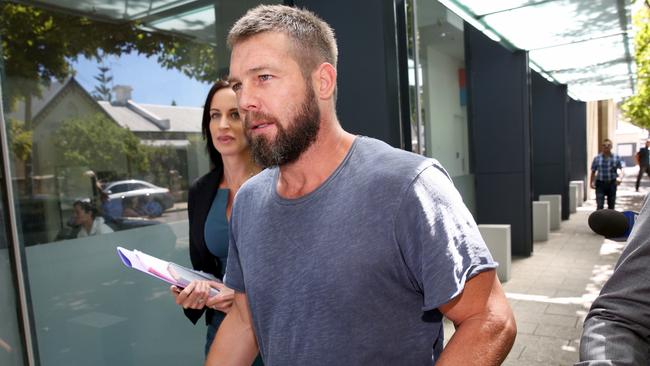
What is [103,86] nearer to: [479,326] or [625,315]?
[479,326]

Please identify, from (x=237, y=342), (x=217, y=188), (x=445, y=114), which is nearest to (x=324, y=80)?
(x=237, y=342)

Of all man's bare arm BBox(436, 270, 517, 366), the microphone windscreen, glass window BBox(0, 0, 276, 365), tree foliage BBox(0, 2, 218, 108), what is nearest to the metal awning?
glass window BBox(0, 0, 276, 365)

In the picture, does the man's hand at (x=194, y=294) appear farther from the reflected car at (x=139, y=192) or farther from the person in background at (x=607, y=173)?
the person in background at (x=607, y=173)

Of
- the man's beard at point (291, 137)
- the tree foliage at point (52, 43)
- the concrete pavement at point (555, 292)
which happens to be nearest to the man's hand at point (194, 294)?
the man's beard at point (291, 137)

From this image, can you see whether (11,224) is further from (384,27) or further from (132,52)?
(384,27)

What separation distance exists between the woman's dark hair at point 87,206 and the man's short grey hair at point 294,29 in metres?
2.16

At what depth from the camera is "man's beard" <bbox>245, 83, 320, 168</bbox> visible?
1.47 meters

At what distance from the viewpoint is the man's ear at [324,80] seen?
4.98 ft

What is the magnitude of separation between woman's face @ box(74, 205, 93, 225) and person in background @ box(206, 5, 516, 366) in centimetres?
201

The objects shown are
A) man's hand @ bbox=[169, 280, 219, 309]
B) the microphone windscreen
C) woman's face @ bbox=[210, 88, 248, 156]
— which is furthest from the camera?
woman's face @ bbox=[210, 88, 248, 156]

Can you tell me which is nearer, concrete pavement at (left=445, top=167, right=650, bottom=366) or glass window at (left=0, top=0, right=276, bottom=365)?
glass window at (left=0, top=0, right=276, bottom=365)

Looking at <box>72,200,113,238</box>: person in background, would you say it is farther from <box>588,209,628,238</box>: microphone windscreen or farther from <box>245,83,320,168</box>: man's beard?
<box>588,209,628,238</box>: microphone windscreen

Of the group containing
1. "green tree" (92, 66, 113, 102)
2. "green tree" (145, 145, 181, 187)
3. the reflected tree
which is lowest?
"green tree" (145, 145, 181, 187)

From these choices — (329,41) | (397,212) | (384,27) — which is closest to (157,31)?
(384,27)
